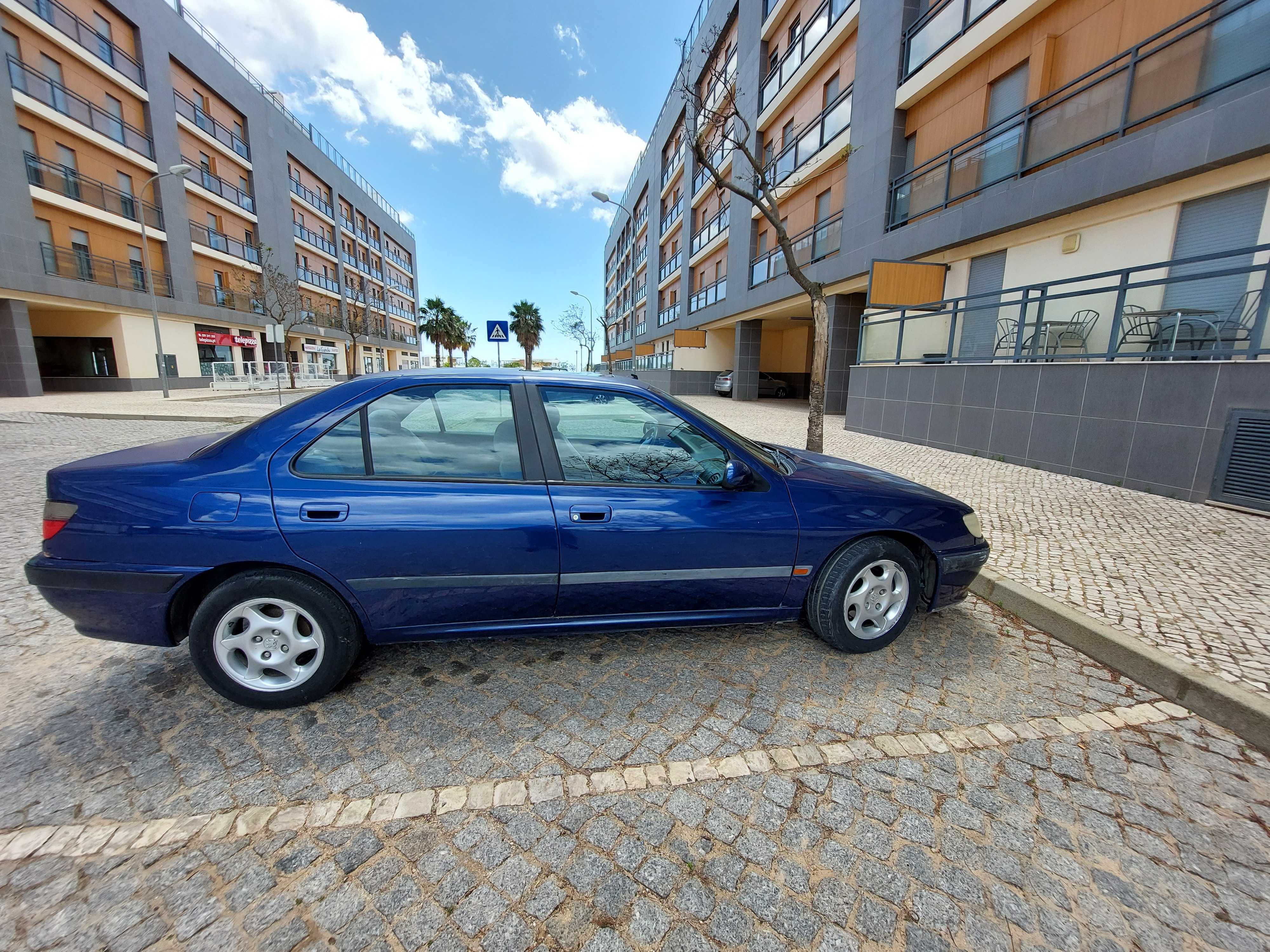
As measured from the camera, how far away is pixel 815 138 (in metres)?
16.4

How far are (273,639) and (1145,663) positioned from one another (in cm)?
444

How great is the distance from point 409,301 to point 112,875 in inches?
2991

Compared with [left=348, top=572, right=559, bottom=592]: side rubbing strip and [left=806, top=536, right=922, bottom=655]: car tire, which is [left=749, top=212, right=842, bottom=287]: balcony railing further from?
[left=348, top=572, right=559, bottom=592]: side rubbing strip

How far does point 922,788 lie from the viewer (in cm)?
205

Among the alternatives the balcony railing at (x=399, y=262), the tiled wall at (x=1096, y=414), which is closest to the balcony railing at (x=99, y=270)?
the tiled wall at (x=1096, y=414)

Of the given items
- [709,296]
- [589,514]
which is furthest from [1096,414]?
[709,296]

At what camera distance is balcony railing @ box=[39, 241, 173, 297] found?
21016mm

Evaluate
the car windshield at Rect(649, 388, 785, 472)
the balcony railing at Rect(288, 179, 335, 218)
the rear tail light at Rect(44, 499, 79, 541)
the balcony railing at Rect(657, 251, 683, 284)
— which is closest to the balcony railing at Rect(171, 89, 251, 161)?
the balcony railing at Rect(288, 179, 335, 218)

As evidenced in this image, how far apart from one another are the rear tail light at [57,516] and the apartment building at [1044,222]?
9.41 metres

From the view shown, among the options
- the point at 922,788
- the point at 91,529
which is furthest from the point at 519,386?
the point at 922,788

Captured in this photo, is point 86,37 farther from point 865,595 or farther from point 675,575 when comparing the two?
point 865,595

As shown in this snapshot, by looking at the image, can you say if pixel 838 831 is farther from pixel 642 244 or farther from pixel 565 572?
pixel 642 244

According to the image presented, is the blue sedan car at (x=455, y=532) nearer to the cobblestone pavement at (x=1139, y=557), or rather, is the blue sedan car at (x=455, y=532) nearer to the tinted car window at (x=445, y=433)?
the tinted car window at (x=445, y=433)

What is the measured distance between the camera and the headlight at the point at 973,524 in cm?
312
